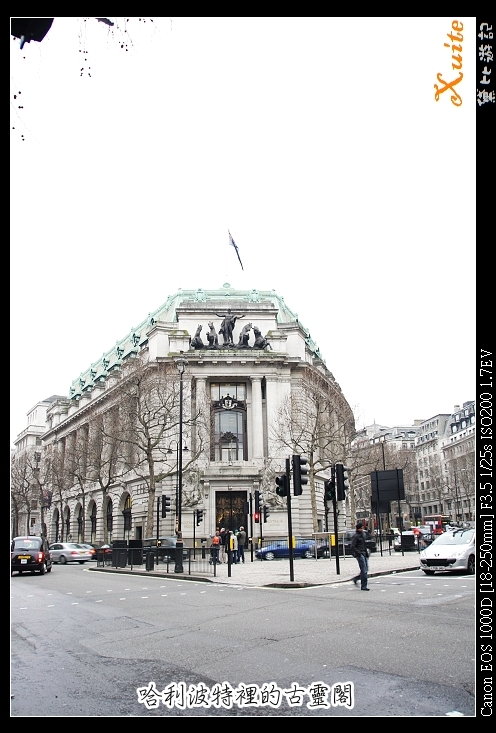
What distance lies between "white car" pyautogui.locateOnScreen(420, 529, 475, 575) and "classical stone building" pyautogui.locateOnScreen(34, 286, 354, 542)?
84.1ft

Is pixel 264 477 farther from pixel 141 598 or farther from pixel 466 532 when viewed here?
pixel 141 598

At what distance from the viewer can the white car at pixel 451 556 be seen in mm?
18958

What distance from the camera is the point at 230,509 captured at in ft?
170

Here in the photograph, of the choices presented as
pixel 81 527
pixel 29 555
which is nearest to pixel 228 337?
pixel 81 527

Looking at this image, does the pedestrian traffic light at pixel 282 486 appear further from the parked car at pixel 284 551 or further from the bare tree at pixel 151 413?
the bare tree at pixel 151 413

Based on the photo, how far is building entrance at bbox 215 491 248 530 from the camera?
5178 centimetres

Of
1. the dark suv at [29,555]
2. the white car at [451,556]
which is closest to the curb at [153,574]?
the dark suv at [29,555]

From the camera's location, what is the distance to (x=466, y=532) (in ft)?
67.2

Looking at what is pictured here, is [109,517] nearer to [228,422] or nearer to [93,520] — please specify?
[93,520]

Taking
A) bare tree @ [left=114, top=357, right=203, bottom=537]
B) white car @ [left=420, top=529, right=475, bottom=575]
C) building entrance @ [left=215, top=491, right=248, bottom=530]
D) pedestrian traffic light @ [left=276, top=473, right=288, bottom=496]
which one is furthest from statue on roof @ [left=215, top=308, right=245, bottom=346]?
white car @ [left=420, top=529, right=475, bottom=575]

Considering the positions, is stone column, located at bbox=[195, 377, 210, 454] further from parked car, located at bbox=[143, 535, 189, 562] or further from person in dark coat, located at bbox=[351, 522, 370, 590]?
person in dark coat, located at bbox=[351, 522, 370, 590]
